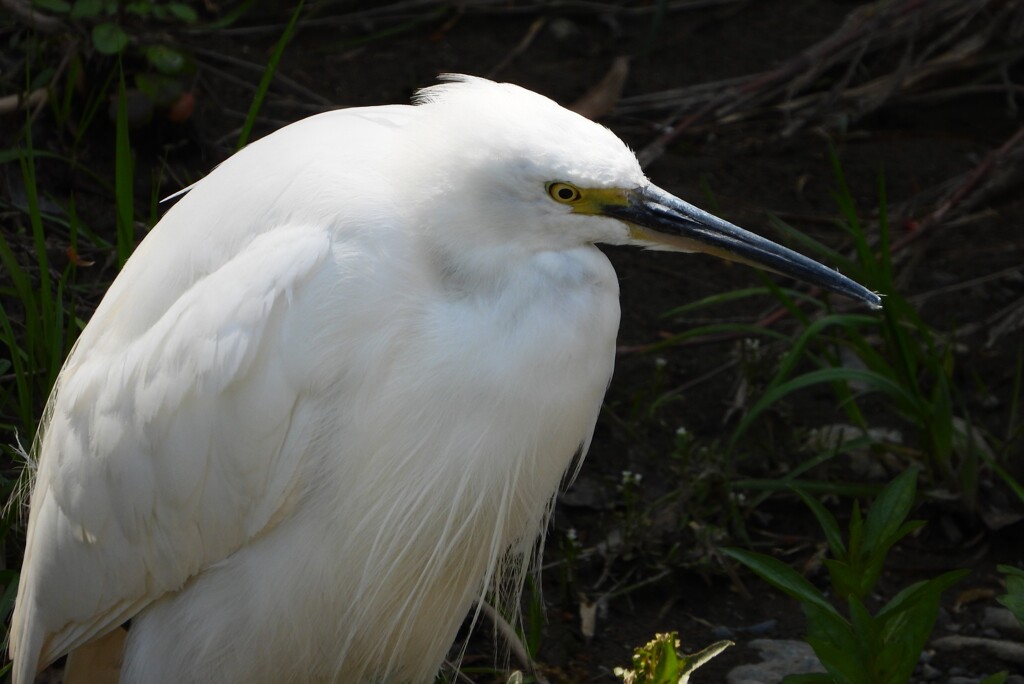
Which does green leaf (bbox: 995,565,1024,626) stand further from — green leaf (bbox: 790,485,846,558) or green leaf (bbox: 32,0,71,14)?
green leaf (bbox: 32,0,71,14)

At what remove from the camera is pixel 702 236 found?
194 cm

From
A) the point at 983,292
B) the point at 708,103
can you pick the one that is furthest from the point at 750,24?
the point at 983,292

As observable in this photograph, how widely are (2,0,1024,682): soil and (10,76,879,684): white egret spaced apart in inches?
21.7

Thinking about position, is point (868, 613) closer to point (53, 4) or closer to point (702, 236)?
point (702, 236)

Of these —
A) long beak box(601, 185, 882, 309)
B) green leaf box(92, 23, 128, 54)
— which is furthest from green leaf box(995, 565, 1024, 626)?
green leaf box(92, 23, 128, 54)

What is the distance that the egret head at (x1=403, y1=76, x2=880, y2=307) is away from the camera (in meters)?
1.82

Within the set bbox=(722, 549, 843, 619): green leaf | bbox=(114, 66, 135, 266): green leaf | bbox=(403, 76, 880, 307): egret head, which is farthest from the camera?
bbox=(114, 66, 135, 266): green leaf

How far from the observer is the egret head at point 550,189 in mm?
1823

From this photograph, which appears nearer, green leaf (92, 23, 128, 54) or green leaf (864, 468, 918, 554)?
green leaf (864, 468, 918, 554)

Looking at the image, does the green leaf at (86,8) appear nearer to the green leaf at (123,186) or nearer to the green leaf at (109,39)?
the green leaf at (109,39)

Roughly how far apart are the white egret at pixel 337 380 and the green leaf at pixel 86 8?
1055mm

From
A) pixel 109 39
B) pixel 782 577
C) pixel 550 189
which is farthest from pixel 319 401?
pixel 109 39

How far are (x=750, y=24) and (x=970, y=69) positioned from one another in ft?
2.89

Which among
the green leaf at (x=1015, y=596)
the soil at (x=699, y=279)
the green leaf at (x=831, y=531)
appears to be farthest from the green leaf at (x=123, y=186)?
the green leaf at (x=1015, y=596)
